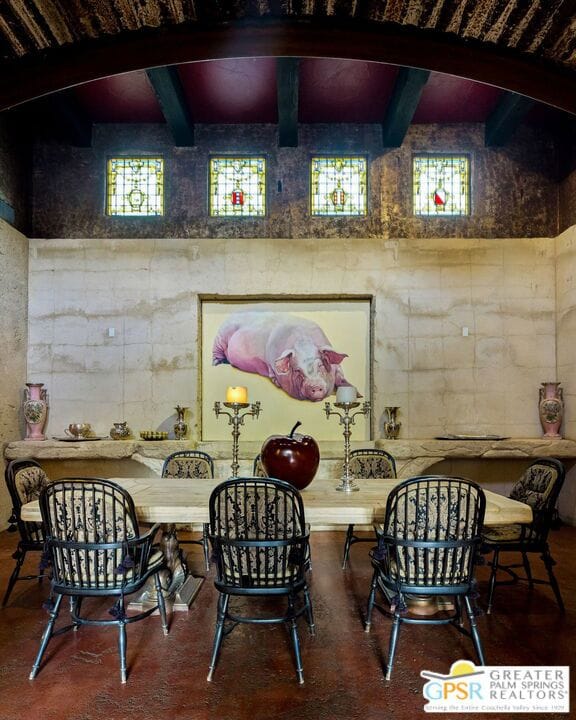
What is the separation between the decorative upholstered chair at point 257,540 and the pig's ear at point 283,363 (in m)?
3.59

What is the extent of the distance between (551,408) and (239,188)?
4445 millimetres

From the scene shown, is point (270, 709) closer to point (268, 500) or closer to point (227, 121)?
point (268, 500)

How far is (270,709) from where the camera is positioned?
225cm

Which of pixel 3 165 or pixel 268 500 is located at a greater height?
pixel 3 165

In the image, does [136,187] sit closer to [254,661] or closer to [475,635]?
[254,661]

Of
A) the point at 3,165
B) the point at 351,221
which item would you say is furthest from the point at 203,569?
the point at 3,165

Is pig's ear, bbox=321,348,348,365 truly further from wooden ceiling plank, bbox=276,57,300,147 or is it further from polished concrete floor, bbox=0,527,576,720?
polished concrete floor, bbox=0,527,576,720

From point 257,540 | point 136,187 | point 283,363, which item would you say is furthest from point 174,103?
point 257,540

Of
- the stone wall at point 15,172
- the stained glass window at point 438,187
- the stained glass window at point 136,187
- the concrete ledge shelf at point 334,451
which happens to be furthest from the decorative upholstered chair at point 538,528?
the stone wall at point 15,172

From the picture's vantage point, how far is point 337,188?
21.0ft

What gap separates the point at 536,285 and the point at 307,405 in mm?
3057

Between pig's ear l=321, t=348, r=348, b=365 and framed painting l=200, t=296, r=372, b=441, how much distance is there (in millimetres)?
12

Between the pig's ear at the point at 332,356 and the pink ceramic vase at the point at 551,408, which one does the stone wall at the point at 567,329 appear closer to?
the pink ceramic vase at the point at 551,408

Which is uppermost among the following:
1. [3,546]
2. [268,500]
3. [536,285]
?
[536,285]
